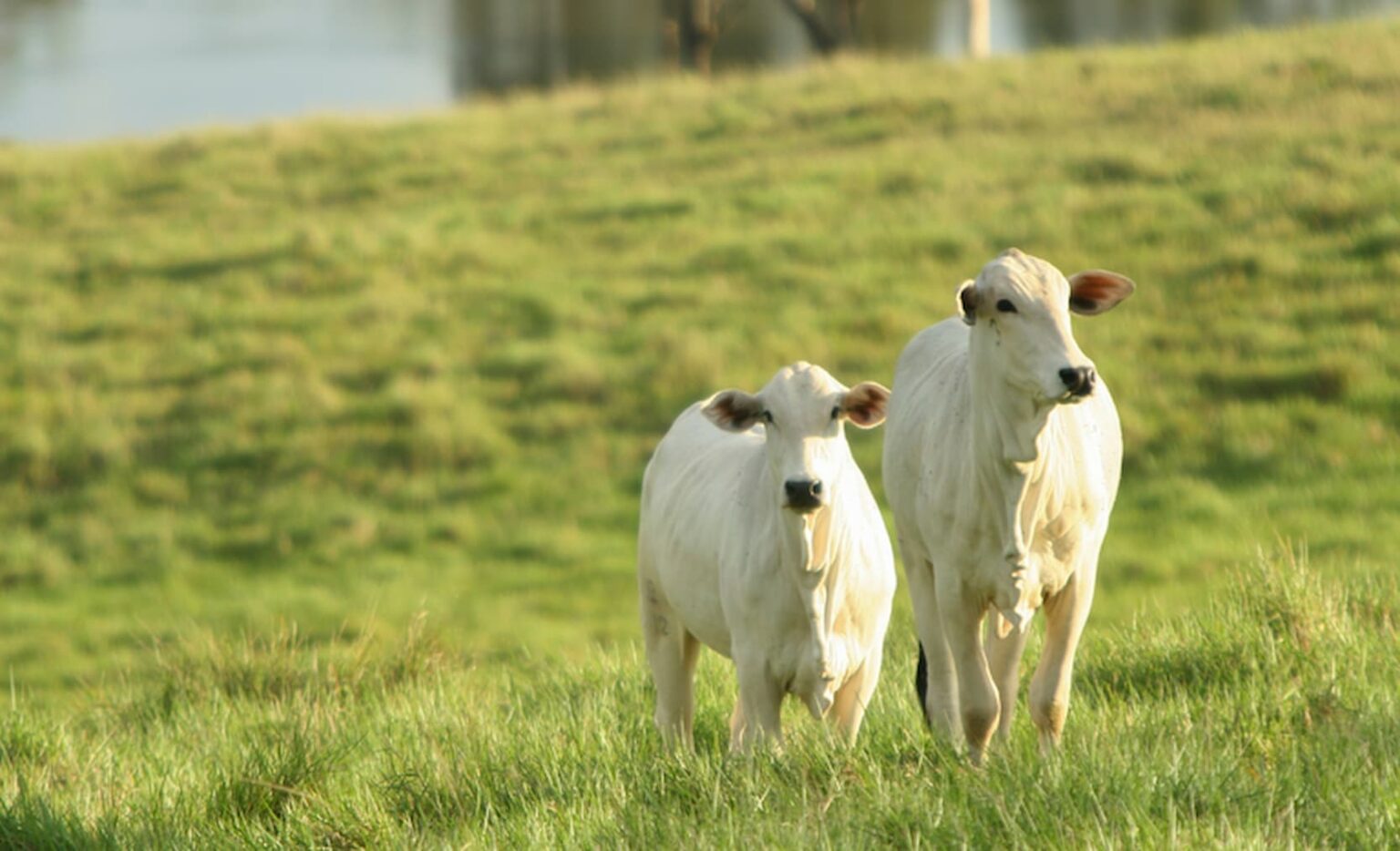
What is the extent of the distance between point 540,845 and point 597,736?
1.26 metres

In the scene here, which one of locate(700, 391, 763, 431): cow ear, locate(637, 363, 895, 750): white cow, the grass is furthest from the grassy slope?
locate(700, 391, 763, 431): cow ear

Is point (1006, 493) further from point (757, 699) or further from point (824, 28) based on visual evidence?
point (824, 28)

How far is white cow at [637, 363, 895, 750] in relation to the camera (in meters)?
5.60

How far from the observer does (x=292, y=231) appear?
1930 centimetres

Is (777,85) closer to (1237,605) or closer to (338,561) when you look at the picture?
(338,561)

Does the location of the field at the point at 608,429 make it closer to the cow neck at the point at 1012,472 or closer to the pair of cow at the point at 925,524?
the pair of cow at the point at 925,524

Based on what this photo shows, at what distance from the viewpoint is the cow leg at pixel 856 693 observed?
19.0 ft

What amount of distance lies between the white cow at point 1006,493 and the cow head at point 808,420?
0.29 m

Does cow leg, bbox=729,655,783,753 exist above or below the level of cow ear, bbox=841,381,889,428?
below

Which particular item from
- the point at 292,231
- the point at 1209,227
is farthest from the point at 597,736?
the point at 292,231

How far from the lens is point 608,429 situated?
14961mm

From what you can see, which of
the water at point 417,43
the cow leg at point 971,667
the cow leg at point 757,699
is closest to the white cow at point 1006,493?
the cow leg at point 971,667

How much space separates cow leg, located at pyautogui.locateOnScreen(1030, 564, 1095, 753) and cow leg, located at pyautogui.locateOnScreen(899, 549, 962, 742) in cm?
27

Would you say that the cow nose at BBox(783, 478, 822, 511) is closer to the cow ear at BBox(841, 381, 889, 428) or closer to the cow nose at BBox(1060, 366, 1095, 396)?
the cow ear at BBox(841, 381, 889, 428)
